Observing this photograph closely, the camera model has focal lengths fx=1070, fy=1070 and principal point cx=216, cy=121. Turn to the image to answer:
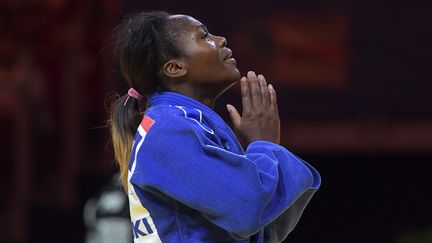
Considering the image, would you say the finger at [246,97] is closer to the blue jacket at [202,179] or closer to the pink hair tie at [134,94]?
the blue jacket at [202,179]

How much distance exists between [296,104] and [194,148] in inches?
120

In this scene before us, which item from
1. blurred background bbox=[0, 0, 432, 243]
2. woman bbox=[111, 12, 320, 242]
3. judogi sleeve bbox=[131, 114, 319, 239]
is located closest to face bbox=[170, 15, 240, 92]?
woman bbox=[111, 12, 320, 242]

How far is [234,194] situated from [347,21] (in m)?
3.06

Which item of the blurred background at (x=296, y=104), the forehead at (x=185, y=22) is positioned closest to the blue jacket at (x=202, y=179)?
the forehead at (x=185, y=22)

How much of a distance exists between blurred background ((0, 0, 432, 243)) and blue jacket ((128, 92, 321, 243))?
1.88 metres

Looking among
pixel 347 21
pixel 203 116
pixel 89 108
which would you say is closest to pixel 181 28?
pixel 203 116

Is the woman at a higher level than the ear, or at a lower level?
lower

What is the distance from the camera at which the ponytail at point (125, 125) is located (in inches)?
88.9

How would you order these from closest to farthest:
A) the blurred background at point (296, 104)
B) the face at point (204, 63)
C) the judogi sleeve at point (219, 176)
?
the judogi sleeve at point (219, 176) < the face at point (204, 63) < the blurred background at point (296, 104)

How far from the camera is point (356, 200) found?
564 cm

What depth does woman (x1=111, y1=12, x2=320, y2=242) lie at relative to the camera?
2035 mm

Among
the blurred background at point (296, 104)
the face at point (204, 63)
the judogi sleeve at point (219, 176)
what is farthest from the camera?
the blurred background at point (296, 104)

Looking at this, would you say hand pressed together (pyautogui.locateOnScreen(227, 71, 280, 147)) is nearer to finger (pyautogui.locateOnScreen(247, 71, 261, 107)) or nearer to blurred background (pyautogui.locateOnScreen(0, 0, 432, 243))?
finger (pyautogui.locateOnScreen(247, 71, 261, 107))

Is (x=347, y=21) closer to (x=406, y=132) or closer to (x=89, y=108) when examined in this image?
(x=406, y=132)
